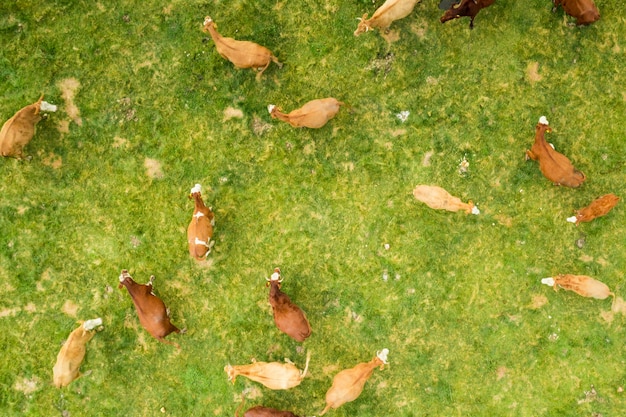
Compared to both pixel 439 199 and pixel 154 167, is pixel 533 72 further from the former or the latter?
pixel 154 167

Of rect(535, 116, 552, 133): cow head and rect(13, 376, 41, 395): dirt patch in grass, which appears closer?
rect(535, 116, 552, 133): cow head

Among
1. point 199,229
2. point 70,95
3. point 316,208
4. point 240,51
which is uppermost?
point 240,51

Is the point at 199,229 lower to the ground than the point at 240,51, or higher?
lower

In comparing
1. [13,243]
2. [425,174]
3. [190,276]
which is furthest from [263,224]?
[13,243]

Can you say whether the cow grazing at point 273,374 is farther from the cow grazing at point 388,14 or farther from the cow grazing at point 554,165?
the cow grazing at point 388,14

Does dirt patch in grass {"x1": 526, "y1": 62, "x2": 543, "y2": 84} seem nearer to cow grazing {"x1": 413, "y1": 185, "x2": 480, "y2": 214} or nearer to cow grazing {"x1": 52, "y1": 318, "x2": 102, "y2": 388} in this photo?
cow grazing {"x1": 413, "y1": 185, "x2": 480, "y2": 214}

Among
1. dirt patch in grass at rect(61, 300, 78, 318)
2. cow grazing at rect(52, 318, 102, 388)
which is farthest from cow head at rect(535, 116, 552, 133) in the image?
dirt patch in grass at rect(61, 300, 78, 318)

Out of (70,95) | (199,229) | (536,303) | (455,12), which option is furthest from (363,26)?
(536,303)
